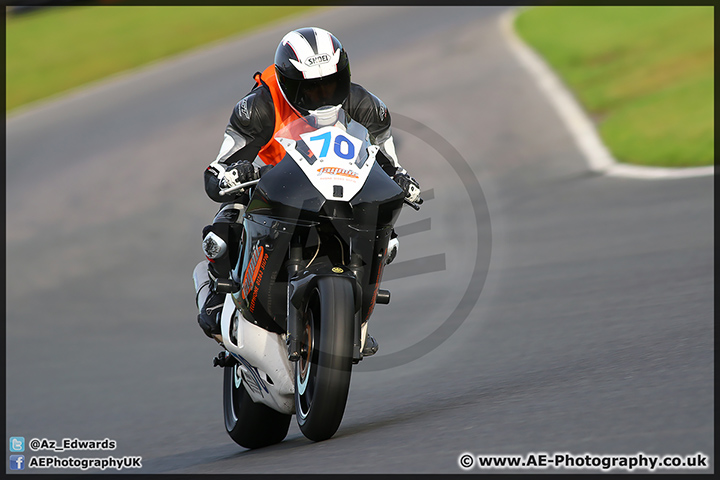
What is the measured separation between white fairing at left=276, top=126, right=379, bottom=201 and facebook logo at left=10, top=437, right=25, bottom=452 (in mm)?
2883

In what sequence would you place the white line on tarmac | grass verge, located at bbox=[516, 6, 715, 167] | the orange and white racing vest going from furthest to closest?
grass verge, located at bbox=[516, 6, 715, 167], the white line on tarmac, the orange and white racing vest

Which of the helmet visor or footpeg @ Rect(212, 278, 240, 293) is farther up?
the helmet visor

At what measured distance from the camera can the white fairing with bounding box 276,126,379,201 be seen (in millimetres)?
4602

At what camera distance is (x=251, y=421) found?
221 inches

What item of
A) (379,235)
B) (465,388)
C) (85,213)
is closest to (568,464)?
(379,235)

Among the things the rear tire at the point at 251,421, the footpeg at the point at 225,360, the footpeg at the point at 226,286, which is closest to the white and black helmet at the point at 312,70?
the footpeg at the point at 226,286

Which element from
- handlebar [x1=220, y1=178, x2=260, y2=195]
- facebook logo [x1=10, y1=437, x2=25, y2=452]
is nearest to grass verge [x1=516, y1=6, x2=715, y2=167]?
facebook logo [x1=10, y1=437, x2=25, y2=452]

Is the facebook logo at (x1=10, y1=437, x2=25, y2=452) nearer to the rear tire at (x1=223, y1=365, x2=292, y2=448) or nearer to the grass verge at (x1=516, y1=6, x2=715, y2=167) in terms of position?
the rear tire at (x1=223, y1=365, x2=292, y2=448)

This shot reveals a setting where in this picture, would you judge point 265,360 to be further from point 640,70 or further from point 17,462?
point 640,70

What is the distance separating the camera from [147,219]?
14.2m

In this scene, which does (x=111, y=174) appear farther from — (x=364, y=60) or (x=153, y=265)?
(x=364, y=60)

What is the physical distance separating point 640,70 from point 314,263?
53.2 feet

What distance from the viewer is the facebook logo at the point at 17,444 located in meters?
6.42

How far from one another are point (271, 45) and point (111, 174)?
9.20 m
